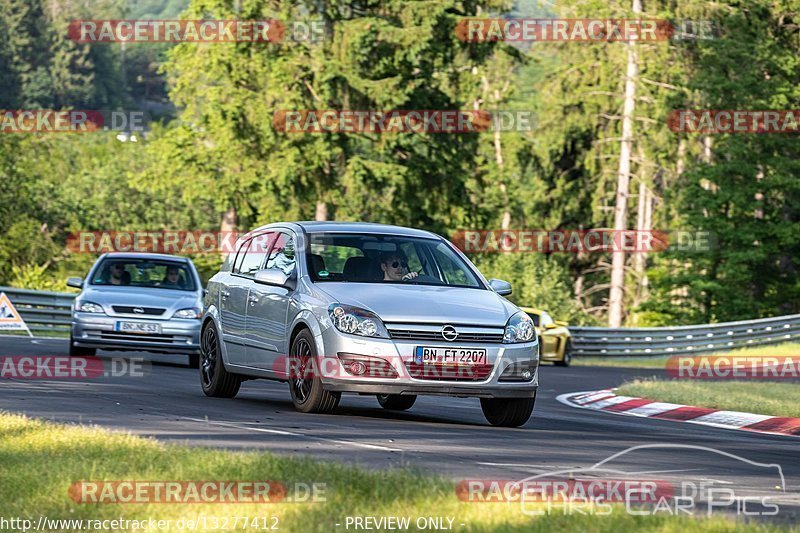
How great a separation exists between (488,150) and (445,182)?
20.9 m

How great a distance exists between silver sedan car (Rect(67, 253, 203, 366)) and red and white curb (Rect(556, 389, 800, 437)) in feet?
17.9

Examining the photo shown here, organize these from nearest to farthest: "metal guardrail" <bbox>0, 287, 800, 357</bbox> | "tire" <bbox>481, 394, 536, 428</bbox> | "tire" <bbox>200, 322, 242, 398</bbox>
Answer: "tire" <bbox>481, 394, 536, 428</bbox>
"tire" <bbox>200, 322, 242, 398</bbox>
"metal guardrail" <bbox>0, 287, 800, 357</bbox>

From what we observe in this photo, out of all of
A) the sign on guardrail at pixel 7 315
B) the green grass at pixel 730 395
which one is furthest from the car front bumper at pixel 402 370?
the sign on guardrail at pixel 7 315

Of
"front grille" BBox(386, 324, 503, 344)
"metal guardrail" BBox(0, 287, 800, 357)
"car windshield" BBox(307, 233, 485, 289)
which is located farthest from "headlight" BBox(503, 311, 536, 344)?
"metal guardrail" BBox(0, 287, 800, 357)

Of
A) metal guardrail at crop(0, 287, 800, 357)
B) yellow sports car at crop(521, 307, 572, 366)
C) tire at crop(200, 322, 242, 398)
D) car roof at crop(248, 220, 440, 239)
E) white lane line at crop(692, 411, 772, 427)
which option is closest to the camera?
car roof at crop(248, 220, 440, 239)

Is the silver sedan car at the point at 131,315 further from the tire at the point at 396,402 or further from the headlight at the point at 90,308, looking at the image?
the tire at the point at 396,402

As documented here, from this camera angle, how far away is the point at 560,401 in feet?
67.8

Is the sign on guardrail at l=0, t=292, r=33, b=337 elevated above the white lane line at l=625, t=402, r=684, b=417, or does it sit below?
below

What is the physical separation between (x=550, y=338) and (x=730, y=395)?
17.4 metres

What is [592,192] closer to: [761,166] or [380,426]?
[761,166]

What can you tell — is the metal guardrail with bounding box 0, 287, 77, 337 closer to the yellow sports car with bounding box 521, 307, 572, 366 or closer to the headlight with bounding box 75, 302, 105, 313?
the yellow sports car with bounding box 521, 307, 572, 366

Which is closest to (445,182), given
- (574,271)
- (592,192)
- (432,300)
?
(592,192)

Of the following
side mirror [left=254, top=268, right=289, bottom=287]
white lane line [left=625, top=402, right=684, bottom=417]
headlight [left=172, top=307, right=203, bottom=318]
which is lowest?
white lane line [left=625, top=402, right=684, bottom=417]

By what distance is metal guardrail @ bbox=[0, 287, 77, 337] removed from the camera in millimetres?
33844
